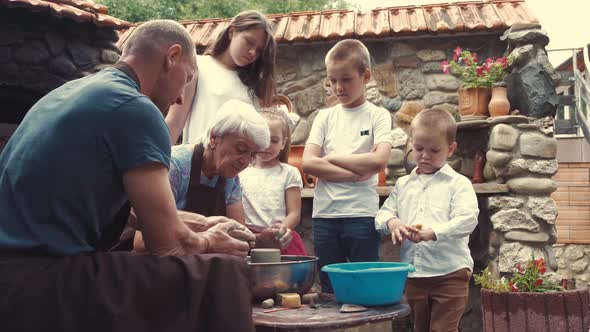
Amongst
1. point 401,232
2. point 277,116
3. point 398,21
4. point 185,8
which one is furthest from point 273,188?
point 185,8

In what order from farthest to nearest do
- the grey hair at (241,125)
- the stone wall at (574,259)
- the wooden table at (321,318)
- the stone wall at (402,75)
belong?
the stone wall at (574,259) → the stone wall at (402,75) → the grey hair at (241,125) → the wooden table at (321,318)

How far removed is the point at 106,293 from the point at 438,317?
6.26ft

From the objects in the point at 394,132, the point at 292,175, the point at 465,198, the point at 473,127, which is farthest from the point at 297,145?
the point at 465,198

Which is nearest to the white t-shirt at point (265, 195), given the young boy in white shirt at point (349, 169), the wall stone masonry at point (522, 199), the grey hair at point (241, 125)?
the young boy in white shirt at point (349, 169)

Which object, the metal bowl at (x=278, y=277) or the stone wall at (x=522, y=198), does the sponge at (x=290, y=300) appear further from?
the stone wall at (x=522, y=198)

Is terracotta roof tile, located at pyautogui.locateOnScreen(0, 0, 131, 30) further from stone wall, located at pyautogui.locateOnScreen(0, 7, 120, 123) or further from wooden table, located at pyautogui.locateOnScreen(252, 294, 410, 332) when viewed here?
wooden table, located at pyautogui.locateOnScreen(252, 294, 410, 332)

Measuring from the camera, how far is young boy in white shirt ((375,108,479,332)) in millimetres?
3035

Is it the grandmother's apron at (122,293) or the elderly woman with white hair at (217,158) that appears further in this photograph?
the elderly woman with white hair at (217,158)

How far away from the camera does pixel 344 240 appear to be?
3.26 metres

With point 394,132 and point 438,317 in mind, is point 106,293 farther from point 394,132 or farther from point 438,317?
point 394,132

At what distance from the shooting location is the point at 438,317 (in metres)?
3.08

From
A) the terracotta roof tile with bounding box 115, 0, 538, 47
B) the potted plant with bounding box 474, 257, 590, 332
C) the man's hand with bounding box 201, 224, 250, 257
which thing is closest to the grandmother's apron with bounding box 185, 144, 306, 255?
Result: the man's hand with bounding box 201, 224, 250, 257

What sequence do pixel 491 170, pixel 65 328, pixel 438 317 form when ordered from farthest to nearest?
pixel 491 170, pixel 438 317, pixel 65 328

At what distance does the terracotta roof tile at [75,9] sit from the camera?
4.89 meters
